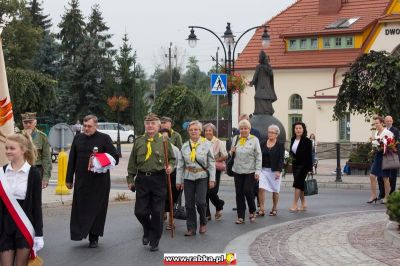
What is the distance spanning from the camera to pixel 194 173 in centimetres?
1145

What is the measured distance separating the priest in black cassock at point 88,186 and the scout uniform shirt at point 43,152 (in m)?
1.01

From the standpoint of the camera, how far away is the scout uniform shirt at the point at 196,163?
11.4 meters

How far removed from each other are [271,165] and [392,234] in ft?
13.9

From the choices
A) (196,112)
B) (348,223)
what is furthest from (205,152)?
(196,112)

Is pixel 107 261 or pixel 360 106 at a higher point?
pixel 360 106

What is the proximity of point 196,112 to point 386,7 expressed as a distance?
14858 millimetres

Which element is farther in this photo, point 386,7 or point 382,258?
point 386,7

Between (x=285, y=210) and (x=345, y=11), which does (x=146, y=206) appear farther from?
(x=345, y=11)

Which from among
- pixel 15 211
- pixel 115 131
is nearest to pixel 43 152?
pixel 15 211

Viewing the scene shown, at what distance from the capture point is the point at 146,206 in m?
10.2

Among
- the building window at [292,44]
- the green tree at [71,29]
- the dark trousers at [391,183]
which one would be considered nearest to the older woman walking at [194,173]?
the dark trousers at [391,183]

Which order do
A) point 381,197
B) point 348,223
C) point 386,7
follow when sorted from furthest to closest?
point 386,7 → point 381,197 → point 348,223

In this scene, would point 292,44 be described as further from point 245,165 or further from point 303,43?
point 245,165

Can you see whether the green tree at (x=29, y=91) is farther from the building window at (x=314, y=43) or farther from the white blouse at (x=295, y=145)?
the white blouse at (x=295, y=145)
